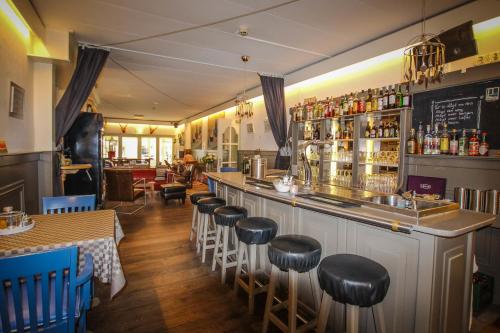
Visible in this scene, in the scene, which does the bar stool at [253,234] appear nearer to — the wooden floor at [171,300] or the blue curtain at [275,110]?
the wooden floor at [171,300]

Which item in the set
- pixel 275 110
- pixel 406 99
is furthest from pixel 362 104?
pixel 275 110

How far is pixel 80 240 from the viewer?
62.6 inches

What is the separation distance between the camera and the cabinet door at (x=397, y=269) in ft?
4.89

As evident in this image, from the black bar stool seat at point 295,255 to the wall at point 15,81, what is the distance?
3142mm

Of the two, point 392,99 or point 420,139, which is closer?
point 420,139

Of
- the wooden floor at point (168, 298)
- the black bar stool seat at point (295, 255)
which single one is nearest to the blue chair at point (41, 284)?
the wooden floor at point (168, 298)

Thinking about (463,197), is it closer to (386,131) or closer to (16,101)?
(386,131)

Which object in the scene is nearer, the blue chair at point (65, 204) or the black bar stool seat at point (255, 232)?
the black bar stool seat at point (255, 232)

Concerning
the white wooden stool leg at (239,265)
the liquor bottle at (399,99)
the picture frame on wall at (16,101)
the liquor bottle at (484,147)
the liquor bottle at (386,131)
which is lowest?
the white wooden stool leg at (239,265)

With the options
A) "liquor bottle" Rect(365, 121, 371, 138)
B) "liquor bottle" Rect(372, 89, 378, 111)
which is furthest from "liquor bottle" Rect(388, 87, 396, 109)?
"liquor bottle" Rect(365, 121, 371, 138)

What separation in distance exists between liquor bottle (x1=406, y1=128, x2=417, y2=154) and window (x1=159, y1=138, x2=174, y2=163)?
602 inches

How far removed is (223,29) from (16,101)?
9.04 ft

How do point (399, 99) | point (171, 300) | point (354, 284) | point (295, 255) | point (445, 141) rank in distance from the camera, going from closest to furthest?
point (354, 284) → point (295, 255) → point (171, 300) → point (445, 141) → point (399, 99)

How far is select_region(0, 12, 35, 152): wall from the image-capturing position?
2.73 metres
